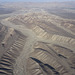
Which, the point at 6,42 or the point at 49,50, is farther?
the point at 6,42

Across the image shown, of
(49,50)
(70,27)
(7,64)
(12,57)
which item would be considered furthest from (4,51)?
(70,27)

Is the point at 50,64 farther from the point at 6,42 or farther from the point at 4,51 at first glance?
the point at 6,42

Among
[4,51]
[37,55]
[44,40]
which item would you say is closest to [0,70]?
[4,51]

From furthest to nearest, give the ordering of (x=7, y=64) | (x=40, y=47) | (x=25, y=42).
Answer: (x=25, y=42) < (x=40, y=47) < (x=7, y=64)

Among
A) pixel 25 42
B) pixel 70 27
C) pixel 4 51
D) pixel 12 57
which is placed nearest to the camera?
pixel 12 57

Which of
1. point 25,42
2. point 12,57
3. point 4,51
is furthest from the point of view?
point 25,42

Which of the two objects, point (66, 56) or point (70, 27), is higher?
point (70, 27)

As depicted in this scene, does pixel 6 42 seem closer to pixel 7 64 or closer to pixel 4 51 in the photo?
pixel 4 51

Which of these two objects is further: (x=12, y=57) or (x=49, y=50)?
(x=49, y=50)

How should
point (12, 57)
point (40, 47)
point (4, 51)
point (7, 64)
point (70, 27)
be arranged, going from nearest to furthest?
point (7, 64) < point (12, 57) < point (4, 51) < point (40, 47) < point (70, 27)
